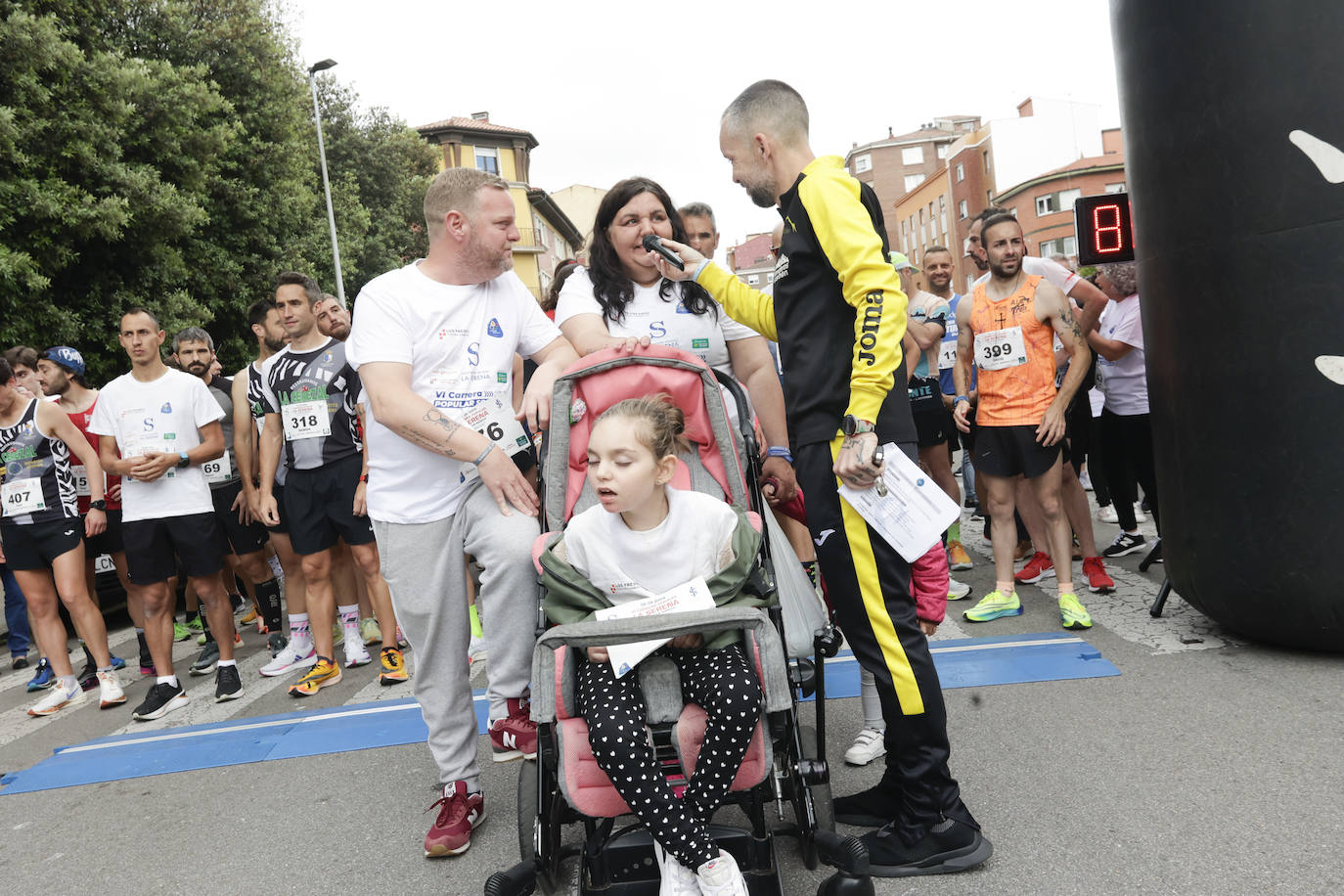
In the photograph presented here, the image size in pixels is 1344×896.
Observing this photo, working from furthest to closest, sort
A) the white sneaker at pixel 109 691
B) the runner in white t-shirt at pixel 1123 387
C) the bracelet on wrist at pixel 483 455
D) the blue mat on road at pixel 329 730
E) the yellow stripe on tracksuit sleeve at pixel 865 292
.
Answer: the runner in white t-shirt at pixel 1123 387 → the white sneaker at pixel 109 691 → the blue mat on road at pixel 329 730 → the bracelet on wrist at pixel 483 455 → the yellow stripe on tracksuit sleeve at pixel 865 292

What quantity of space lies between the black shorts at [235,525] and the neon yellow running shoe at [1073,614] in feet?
17.4

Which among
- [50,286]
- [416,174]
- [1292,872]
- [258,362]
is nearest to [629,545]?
[1292,872]

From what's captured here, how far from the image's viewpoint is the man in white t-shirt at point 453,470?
10.8 feet

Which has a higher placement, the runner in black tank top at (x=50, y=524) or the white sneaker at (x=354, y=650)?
the runner in black tank top at (x=50, y=524)

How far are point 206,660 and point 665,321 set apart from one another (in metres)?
4.64

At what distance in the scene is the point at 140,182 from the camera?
13688mm

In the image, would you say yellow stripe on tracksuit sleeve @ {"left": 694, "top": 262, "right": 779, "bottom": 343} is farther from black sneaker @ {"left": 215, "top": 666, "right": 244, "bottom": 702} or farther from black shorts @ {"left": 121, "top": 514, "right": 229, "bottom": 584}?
black sneaker @ {"left": 215, "top": 666, "right": 244, "bottom": 702}

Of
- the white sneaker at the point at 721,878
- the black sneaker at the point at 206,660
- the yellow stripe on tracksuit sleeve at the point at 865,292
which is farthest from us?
the black sneaker at the point at 206,660

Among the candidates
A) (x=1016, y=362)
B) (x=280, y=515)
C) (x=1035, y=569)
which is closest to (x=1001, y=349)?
(x=1016, y=362)

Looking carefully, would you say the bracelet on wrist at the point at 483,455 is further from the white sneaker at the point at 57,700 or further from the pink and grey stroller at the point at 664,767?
the white sneaker at the point at 57,700

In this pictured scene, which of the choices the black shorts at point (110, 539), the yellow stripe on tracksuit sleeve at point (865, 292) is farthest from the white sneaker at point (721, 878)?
the black shorts at point (110, 539)

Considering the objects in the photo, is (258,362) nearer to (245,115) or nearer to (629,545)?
(629,545)

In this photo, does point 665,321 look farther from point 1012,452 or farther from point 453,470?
point 1012,452

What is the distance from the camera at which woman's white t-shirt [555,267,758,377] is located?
3.97m
